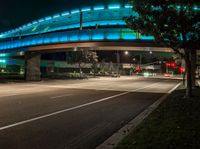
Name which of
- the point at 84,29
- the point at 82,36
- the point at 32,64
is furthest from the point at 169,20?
the point at 32,64

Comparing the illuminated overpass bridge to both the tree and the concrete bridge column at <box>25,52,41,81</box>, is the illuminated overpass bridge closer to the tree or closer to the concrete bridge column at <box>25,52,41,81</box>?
the concrete bridge column at <box>25,52,41,81</box>

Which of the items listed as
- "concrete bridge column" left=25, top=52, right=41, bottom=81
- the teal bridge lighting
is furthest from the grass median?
"concrete bridge column" left=25, top=52, right=41, bottom=81

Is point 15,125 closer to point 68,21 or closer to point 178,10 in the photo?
point 178,10

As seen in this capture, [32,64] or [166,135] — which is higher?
[32,64]

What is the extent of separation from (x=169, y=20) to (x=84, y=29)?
27290 mm

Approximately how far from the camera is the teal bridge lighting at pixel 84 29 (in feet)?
124

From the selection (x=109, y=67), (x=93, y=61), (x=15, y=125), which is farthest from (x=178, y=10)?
(x=109, y=67)

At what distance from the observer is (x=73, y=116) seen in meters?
11.0

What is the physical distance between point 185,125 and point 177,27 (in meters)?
9.28

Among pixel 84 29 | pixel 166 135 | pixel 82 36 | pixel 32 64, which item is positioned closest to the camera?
pixel 166 135

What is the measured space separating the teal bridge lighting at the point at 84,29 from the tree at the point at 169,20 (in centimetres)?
1640

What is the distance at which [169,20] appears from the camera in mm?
15969

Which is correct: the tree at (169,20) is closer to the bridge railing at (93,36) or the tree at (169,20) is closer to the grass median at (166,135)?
the grass median at (166,135)

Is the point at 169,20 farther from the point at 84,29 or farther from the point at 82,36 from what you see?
the point at 84,29
